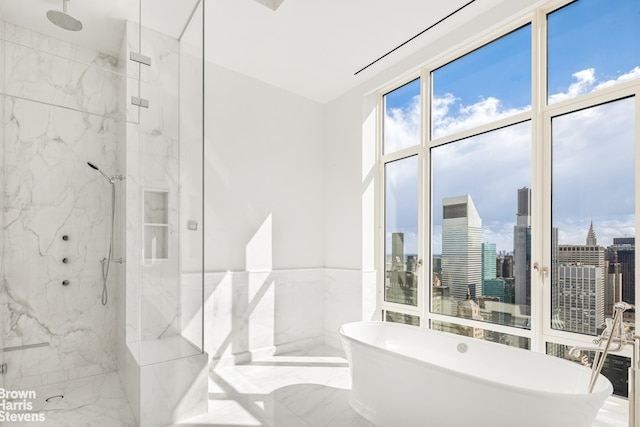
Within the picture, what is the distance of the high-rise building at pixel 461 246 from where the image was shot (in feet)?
10.2

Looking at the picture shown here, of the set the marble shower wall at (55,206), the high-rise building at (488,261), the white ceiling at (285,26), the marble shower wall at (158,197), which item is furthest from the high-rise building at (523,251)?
the marble shower wall at (55,206)

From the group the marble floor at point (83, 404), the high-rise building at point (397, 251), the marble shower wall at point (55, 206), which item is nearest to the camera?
the marble floor at point (83, 404)

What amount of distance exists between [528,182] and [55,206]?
3.82 m

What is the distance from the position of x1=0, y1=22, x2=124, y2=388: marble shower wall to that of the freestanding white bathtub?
224 cm

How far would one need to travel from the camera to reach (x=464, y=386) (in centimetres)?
202

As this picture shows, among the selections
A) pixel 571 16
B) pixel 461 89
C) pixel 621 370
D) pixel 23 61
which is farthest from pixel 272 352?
pixel 571 16

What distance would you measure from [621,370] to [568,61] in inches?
80.0

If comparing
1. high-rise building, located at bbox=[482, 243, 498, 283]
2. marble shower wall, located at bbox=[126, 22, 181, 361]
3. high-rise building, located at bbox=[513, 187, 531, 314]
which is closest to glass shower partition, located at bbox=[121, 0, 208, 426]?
marble shower wall, located at bbox=[126, 22, 181, 361]

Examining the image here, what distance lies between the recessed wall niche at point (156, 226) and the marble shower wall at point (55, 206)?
30.3 inches

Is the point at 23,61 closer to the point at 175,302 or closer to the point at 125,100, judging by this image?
the point at 125,100

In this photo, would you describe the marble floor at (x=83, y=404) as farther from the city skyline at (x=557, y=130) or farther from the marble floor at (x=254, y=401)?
the city skyline at (x=557, y=130)

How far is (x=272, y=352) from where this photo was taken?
3.89 meters

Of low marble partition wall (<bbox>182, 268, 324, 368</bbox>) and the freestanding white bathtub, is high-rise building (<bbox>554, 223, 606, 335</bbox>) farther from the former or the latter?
low marble partition wall (<bbox>182, 268, 324, 368</bbox>)

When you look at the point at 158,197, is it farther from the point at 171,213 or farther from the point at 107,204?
the point at 107,204
